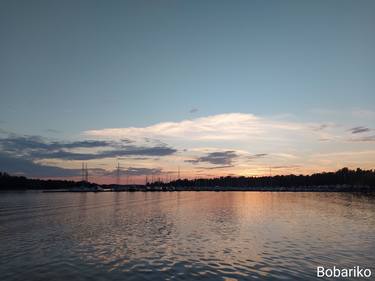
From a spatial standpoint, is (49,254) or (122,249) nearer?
(49,254)

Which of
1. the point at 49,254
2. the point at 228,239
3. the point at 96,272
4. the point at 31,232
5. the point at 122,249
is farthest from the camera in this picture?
the point at 31,232

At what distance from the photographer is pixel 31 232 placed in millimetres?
50344

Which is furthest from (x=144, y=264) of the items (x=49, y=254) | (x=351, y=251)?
(x=351, y=251)

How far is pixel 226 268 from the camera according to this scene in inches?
1094

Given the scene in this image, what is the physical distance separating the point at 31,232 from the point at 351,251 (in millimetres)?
43251

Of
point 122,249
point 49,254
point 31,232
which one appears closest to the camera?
point 49,254

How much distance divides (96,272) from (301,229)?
3607 cm

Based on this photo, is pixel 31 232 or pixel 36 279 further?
pixel 31 232

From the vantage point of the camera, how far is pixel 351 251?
116 ft

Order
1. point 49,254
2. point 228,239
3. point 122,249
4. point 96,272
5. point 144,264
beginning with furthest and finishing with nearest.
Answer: point 228,239
point 122,249
point 49,254
point 144,264
point 96,272

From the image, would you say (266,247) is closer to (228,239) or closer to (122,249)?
(228,239)

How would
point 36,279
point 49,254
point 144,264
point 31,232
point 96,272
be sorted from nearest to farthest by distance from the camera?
point 36,279, point 96,272, point 144,264, point 49,254, point 31,232

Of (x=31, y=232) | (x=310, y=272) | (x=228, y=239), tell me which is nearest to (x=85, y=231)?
(x=31, y=232)

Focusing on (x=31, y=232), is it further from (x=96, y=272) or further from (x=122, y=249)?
(x=96, y=272)
